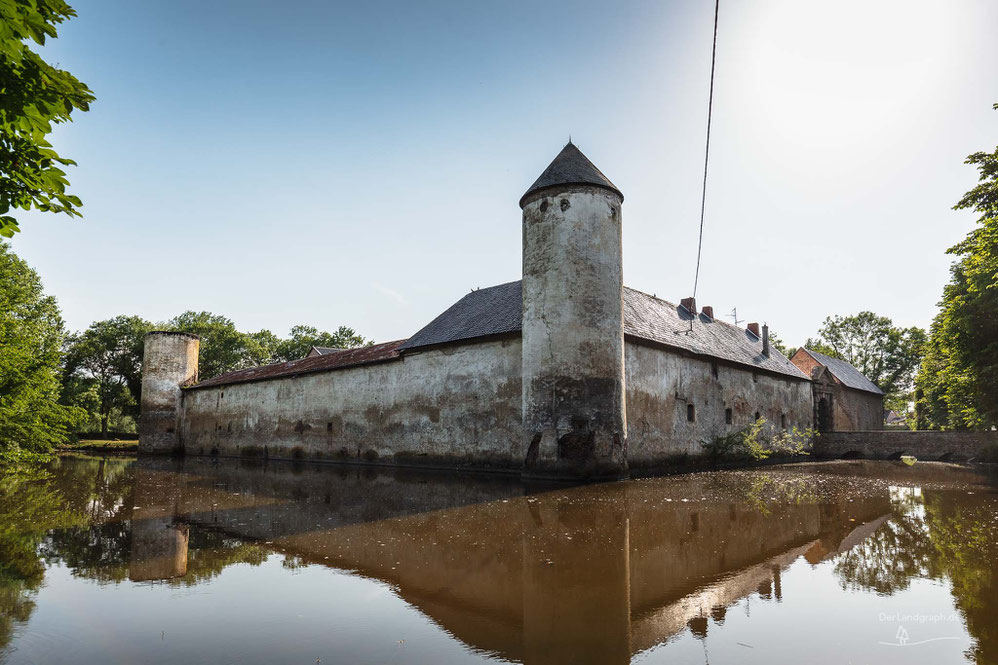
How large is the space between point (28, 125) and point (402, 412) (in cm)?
1634

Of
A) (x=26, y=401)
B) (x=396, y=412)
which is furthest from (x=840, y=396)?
(x=26, y=401)

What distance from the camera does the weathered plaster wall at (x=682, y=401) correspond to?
55.6ft

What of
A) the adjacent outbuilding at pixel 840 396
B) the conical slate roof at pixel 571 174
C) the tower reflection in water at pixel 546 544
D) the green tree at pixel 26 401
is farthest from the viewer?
the adjacent outbuilding at pixel 840 396

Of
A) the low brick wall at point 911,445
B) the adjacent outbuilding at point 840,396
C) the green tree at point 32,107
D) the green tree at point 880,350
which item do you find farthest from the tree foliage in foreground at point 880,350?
the green tree at point 32,107

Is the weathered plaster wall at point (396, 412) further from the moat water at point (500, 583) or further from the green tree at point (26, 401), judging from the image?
the green tree at point (26, 401)

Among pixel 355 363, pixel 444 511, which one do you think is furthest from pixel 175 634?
pixel 355 363

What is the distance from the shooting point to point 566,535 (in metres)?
6.72

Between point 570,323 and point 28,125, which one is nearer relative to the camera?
point 28,125

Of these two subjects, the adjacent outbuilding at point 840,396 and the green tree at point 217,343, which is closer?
the adjacent outbuilding at point 840,396

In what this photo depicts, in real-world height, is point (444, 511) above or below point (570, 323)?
below

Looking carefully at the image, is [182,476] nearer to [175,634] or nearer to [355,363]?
[355,363]

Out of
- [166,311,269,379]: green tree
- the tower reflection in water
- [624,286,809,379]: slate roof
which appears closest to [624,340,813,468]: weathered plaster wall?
[624,286,809,379]: slate roof

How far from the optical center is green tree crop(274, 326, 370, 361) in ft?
182

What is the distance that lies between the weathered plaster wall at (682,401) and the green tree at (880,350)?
40181mm
